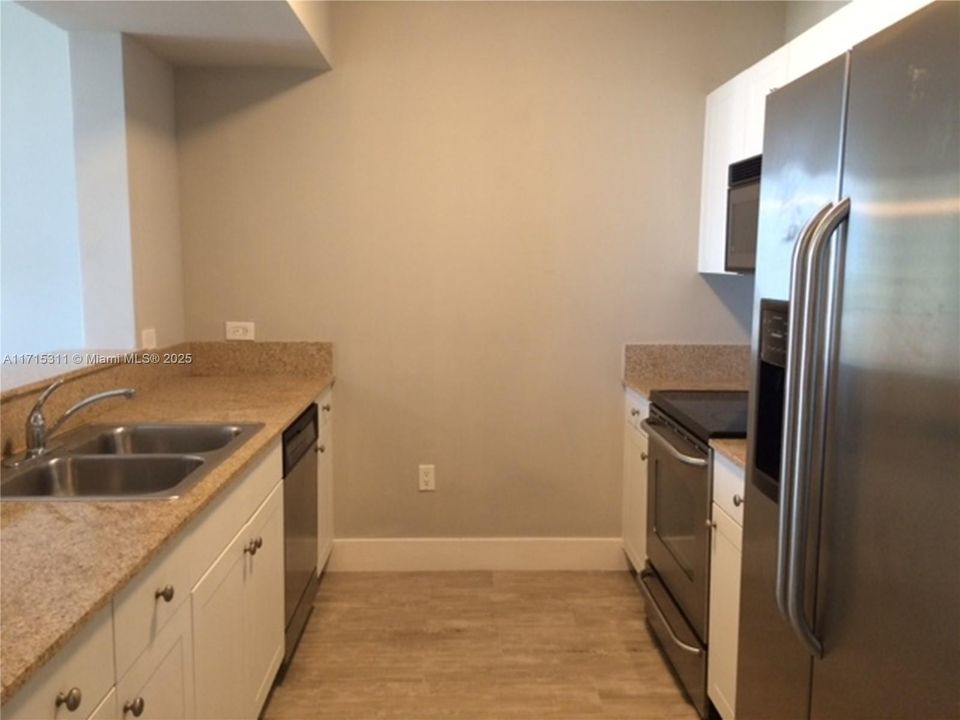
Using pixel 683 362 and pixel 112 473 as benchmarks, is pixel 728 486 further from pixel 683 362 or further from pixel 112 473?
pixel 112 473

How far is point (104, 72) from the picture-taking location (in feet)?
8.88

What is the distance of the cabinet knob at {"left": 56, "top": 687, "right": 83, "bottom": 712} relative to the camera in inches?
41.7

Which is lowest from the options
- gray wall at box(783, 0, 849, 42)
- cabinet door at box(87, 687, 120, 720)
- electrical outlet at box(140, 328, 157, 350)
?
cabinet door at box(87, 687, 120, 720)

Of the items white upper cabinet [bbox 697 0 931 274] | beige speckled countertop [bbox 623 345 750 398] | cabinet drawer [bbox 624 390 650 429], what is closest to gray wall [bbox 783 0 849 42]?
white upper cabinet [bbox 697 0 931 274]

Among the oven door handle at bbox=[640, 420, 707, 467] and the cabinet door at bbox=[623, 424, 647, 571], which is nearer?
the oven door handle at bbox=[640, 420, 707, 467]

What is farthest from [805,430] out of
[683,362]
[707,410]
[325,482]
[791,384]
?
[325,482]

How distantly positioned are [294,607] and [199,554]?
3.46 ft

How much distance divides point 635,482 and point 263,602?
1708mm

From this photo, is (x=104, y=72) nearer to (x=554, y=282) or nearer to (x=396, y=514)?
(x=554, y=282)

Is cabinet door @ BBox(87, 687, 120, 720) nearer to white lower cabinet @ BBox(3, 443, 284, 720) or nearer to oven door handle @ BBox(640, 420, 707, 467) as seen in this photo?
white lower cabinet @ BBox(3, 443, 284, 720)

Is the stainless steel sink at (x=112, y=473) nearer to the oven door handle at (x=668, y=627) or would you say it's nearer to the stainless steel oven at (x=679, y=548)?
the stainless steel oven at (x=679, y=548)

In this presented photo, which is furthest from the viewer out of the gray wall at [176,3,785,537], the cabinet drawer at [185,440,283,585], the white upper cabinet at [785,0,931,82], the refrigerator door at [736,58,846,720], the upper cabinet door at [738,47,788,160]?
the gray wall at [176,3,785,537]

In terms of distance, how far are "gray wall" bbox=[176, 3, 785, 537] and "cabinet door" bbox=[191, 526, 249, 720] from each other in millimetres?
1503

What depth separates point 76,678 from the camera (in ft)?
3.64
